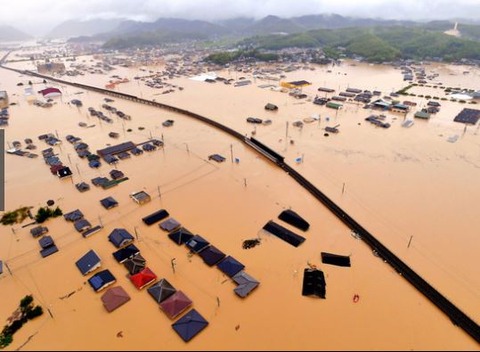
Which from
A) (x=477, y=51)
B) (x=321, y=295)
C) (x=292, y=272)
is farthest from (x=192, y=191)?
(x=477, y=51)

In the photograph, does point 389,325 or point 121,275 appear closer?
point 389,325

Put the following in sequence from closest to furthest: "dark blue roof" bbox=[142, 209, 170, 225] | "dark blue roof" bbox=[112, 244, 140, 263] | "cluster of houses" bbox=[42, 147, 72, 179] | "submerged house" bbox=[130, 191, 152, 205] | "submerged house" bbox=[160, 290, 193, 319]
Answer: "submerged house" bbox=[160, 290, 193, 319]
"dark blue roof" bbox=[112, 244, 140, 263]
"dark blue roof" bbox=[142, 209, 170, 225]
"submerged house" bbox=[130, 191, 152, 205]
"cluster of houses" bbox=[42, 147, 72, 179]

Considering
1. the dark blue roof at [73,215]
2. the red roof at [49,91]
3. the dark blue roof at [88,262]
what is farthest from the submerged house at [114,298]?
the red roof at [49,91]

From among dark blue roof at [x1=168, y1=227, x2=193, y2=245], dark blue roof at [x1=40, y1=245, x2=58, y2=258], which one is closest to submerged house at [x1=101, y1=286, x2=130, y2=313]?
dark blue roof at [x1=168, y1=227, x2=193, y2=245]

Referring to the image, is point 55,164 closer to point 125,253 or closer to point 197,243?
point 125,253

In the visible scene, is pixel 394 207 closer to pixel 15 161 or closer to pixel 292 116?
pixel 292 116

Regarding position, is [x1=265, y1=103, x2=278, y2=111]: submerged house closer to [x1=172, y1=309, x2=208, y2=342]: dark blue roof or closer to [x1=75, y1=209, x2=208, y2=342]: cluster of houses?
[x1=75, y1=209, x2=208, y2=342]: cluster of houses

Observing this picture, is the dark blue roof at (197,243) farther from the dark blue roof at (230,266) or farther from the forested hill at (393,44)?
the forested hill at (393,44)
